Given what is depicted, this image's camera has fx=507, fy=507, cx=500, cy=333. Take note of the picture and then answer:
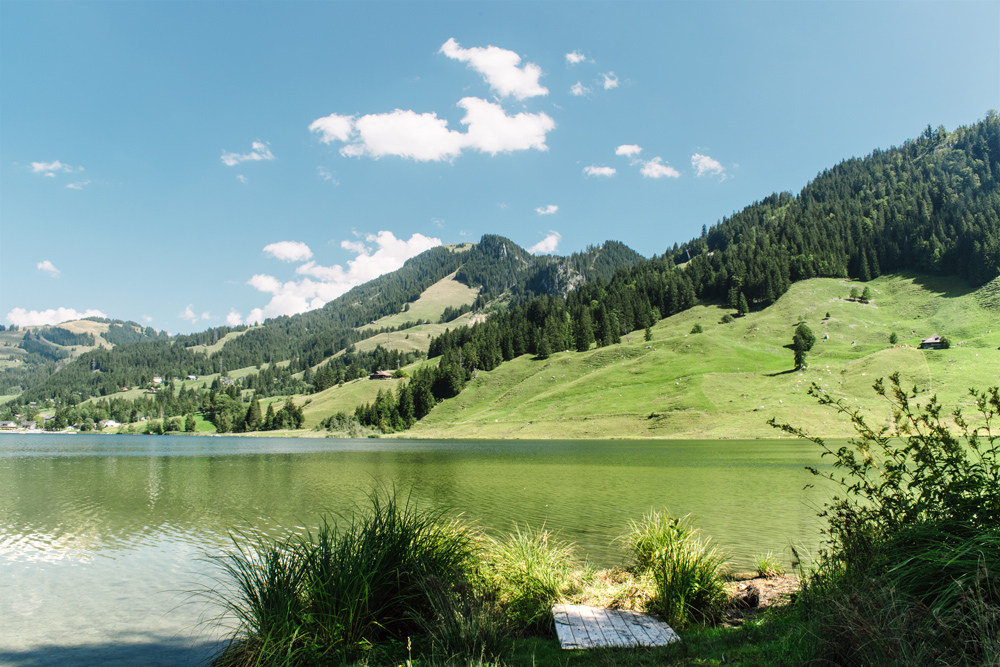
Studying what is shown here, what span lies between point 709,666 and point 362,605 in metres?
4.70

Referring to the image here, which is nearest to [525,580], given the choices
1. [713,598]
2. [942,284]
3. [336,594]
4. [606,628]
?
[606,628]

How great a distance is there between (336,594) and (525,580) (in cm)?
403

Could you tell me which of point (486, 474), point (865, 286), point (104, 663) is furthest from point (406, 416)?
point (865, 286)

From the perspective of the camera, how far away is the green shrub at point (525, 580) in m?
8.91

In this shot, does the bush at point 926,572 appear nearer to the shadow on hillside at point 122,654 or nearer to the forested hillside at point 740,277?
the shadow on hillside at point 122,654

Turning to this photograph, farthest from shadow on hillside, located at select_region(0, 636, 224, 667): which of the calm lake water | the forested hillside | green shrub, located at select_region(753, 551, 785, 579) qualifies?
the forested hillside

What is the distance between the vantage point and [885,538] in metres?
7.28

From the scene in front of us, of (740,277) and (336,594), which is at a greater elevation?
(740,277)

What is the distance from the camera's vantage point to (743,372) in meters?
105

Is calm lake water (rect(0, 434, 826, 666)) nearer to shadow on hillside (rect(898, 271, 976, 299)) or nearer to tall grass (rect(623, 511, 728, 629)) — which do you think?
tall grass (rect(623, 511, 728, 629))

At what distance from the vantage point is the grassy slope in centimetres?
8400

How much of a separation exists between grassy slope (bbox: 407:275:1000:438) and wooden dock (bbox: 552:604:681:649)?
202ft

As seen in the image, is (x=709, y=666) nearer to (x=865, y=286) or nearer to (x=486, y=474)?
(x=486, y=474)

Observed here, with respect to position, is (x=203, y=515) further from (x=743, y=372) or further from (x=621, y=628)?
(x=743, y=372)
